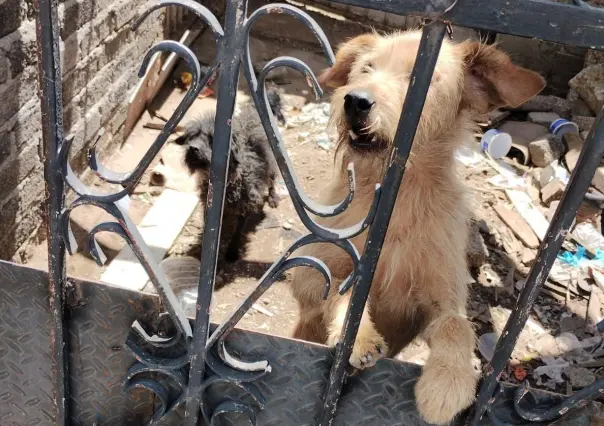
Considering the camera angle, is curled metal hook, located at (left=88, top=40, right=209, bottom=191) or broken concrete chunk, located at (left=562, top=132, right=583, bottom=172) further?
broken concrete chunk, located at (left=562, top=132, right=583, bottom=172)

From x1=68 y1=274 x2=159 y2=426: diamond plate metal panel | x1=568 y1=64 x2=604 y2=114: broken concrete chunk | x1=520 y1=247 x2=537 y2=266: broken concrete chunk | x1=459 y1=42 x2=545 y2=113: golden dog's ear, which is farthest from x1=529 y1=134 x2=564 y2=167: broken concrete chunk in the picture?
x1=68 y1=274 x2=159 y2=426: diamond plate metal panel

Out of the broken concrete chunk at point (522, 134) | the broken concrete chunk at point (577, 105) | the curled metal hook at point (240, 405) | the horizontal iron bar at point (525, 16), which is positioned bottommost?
the broken concrete chunk at point (522, 134)

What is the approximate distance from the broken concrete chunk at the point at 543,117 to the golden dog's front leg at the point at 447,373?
5.00 metres

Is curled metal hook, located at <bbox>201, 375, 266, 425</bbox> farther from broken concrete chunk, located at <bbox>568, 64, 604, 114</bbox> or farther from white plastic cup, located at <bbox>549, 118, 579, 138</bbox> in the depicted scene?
broken concrete chunk, located at <bbox>568, 64, 604, 114</bbox>

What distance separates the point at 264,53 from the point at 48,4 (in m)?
7.04

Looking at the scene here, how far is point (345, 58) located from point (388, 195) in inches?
75.4

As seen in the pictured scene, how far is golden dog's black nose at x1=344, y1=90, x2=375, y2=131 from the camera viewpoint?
8.09 feet

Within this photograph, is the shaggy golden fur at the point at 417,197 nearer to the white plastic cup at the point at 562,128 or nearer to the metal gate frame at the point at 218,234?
the metal gate frame at the point at 218,234

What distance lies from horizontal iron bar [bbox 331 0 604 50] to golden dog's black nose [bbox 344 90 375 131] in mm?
1122

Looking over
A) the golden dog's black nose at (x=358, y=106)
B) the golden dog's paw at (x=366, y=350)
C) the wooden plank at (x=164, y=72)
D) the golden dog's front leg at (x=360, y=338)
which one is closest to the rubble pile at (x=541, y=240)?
the golden dog's black nose at (x=358, y=106)

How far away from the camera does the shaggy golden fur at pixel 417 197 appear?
8.97 ft

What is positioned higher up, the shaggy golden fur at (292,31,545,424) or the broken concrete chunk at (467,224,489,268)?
the shaggy golden fur at (292,31,545,424)

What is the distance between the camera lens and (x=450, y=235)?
9.77ft

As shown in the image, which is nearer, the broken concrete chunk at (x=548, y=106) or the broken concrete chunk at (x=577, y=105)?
the broken concrete chunk at (x=577, y=105)
